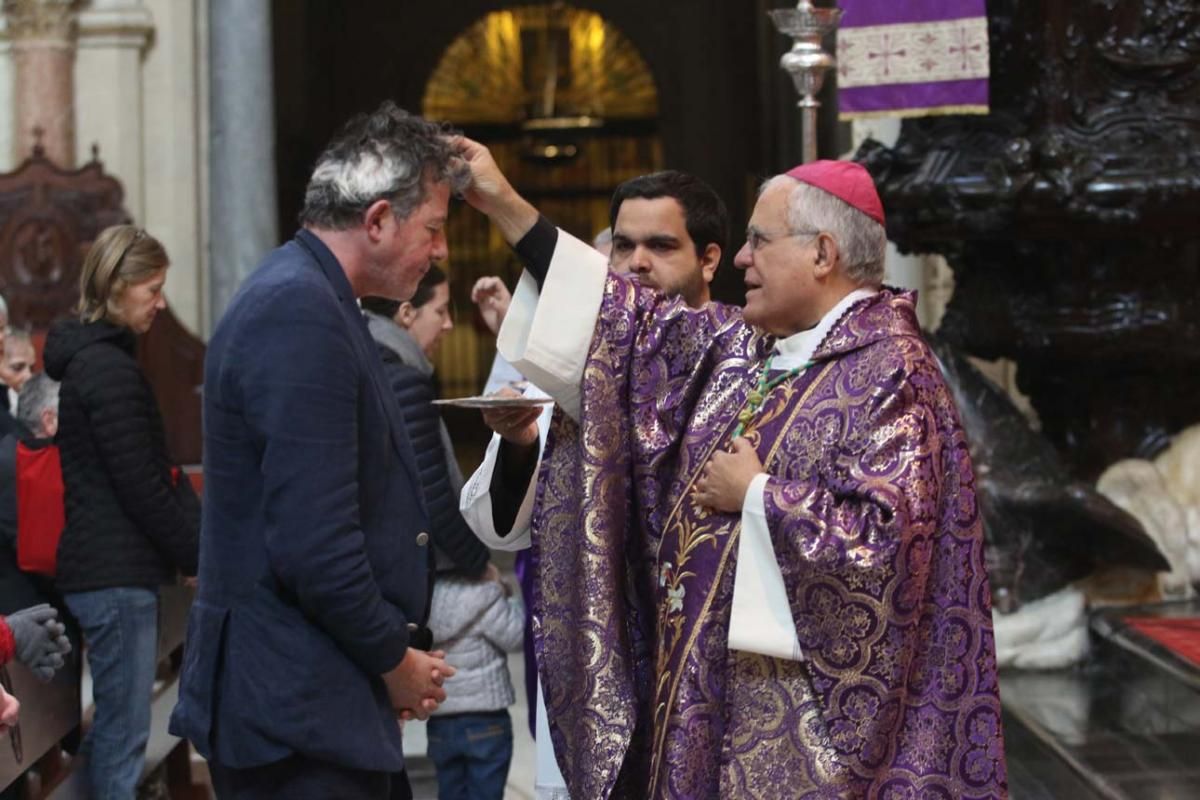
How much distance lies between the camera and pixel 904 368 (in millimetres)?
2924

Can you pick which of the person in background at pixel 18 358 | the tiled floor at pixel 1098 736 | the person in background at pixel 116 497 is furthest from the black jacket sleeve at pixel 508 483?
the person in background at pixel 18 358

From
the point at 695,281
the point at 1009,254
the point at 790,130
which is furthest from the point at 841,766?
the point at 790,130

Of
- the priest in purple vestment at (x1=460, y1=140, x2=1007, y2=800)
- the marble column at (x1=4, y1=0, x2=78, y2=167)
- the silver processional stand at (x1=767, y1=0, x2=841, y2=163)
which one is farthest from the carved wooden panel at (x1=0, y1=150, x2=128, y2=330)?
the priest in purple vestment at (x1=460, y1=140, x2=1007, y2=800)

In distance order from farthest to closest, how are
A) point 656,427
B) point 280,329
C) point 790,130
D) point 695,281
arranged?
point 790,130 < point 695,281 < point 656,427 < point 280,329

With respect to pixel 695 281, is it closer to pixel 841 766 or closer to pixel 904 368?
pixel 904 368

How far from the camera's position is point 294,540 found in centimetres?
268

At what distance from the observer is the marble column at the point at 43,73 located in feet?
36.3

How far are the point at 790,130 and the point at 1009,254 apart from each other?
165 inches

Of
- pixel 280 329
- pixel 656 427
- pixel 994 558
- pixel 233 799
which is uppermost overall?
pixel 280 329

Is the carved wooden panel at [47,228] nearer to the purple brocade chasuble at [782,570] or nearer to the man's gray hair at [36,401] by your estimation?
the man's gray hair at [36,401]

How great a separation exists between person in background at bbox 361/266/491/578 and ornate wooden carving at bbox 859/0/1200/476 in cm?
287

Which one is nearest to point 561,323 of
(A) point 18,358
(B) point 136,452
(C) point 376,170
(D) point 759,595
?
(C) point 376,170

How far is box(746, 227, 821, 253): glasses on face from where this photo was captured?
3055 mm

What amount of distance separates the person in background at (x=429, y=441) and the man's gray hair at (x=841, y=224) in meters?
1.39
